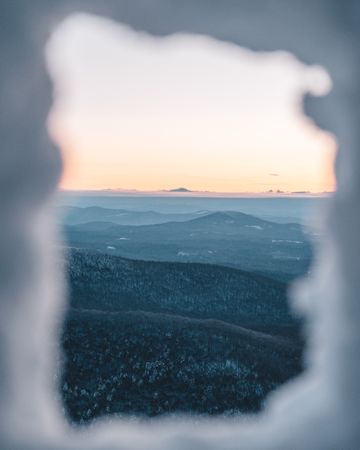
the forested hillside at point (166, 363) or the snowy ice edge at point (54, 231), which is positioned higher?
the snowy ice edge at point (54, 231)

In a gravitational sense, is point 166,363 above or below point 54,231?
below

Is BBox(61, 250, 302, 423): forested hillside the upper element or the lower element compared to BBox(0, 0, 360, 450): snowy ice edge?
lower

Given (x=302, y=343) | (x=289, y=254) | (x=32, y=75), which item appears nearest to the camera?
(x=32, y=75)

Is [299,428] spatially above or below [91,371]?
above

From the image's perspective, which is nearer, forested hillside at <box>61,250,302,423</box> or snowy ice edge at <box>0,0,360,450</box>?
snowy ice edge at <box>0,0,360,450</box>

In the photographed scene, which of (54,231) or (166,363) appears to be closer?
(54,231)

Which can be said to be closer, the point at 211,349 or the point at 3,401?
the point at 3,401

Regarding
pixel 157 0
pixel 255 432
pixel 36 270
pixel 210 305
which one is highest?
pixel 157 0

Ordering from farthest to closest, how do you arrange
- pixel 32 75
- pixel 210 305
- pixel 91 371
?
pixel 210 305, pixel 91 371, pixel 32 75

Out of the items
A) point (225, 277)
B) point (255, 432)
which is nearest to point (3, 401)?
point (255, 432)

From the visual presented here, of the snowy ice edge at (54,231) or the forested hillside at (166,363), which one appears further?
the forested hillside at (166,363)

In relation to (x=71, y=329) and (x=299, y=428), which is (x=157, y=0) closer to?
(x=299, y=428)
